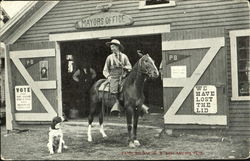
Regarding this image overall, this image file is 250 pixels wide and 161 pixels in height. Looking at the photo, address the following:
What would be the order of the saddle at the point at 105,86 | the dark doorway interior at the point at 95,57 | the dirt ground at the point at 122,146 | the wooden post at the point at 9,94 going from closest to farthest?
the dirt ground at the point at 122,146 → the saddle at the point at 105,86 → the wooden post at the point at 9,94 → the dark doorway interior at the point at 95,57

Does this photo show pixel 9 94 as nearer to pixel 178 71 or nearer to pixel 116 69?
pixel 116 69

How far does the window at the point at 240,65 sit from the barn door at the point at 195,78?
0.27 meters

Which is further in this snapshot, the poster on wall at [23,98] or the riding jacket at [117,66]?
the poster on wall at [23,98]

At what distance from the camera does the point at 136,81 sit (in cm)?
764

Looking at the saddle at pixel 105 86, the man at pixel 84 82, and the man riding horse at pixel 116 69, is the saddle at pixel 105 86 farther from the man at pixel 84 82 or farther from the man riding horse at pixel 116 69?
the man at pixel 84 82

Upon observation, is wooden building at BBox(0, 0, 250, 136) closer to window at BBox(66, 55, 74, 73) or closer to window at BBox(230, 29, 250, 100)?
window at BBox(230, 29, 250, 100)

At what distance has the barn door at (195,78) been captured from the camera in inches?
325

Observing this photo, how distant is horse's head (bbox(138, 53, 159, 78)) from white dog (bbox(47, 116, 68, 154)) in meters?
1.99

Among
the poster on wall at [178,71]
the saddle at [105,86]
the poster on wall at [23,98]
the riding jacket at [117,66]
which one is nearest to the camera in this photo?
the riding jacket at [117,66]

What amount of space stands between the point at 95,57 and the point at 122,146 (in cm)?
645

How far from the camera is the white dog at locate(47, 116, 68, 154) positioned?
22.7 feet

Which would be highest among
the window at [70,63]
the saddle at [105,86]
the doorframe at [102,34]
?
the doorframe at [102,34]

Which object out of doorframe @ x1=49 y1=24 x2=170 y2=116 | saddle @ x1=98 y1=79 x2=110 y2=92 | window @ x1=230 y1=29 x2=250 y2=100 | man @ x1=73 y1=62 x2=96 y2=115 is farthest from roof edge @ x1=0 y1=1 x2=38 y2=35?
window @ x1=230 y1=29 x2=250 y2=100

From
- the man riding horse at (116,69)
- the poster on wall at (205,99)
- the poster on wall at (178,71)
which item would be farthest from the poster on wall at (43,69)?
the poster on wall at (205,99)
